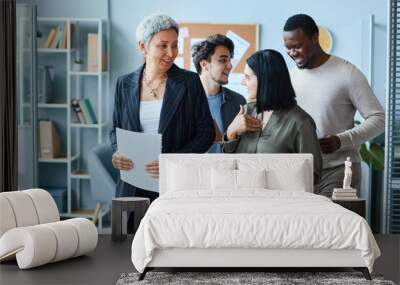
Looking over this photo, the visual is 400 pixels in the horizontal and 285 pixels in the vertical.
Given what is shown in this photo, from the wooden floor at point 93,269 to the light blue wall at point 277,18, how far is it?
218 cm

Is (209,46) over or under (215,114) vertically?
over

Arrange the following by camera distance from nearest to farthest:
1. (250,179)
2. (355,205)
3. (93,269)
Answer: (93,269) → (250,179) → (355,205)

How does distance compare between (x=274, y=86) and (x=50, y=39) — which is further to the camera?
(x=50, y=39)

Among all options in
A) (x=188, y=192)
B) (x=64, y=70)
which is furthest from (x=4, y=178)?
(x=188, y=192)

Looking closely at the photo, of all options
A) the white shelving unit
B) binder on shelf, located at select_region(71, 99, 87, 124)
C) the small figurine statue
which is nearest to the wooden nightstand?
the small figurine statue

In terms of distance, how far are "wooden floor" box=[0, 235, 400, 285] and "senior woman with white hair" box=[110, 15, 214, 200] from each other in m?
1.40

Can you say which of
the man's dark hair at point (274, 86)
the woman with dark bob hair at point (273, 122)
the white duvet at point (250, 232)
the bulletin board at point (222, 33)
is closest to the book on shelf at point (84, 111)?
the bulletin board at point (222, 33)

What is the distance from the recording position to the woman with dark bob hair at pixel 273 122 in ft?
27.7

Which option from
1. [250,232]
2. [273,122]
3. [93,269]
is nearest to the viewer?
[250,232]

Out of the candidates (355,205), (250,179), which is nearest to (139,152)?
(250,179)

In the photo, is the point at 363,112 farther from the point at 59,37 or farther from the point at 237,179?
the point at 59,37

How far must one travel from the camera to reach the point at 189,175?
7.79 metres

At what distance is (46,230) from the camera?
21.4 feet

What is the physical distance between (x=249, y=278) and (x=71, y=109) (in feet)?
11.4
